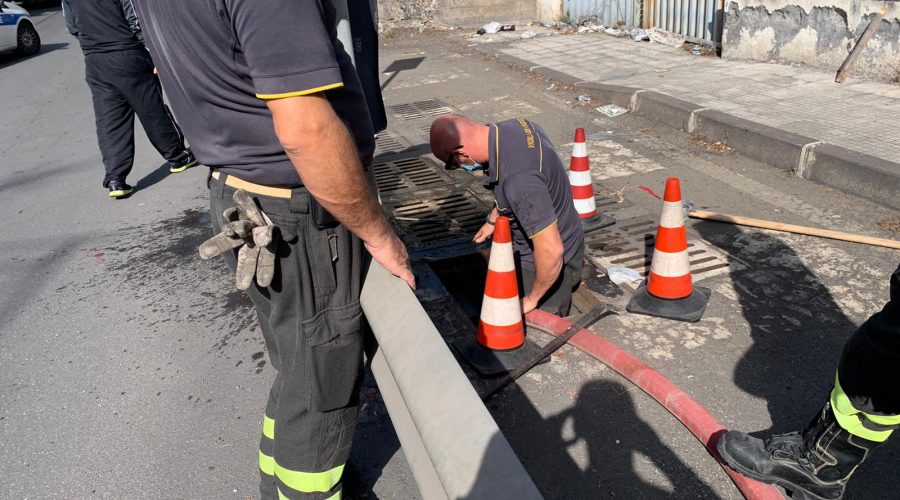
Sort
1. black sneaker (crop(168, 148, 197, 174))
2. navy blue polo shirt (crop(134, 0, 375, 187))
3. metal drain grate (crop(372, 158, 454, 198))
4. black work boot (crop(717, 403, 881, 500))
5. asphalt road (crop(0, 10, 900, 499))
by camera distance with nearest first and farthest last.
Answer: navy blue polo shirt (crop(134, 0, 375, 187)) → black work boot (crop(717, 403, 881, 500)) → asphalt road (crop(0, 10, 900, 499)) → metal drain grate (crop(372, 158, 454, 198)) → black sneaker (crop(168, 148, 197, 174))

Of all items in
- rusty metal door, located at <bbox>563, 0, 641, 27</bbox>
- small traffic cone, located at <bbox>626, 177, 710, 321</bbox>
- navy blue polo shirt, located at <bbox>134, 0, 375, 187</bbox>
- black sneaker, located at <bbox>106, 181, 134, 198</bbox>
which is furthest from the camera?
rusty metal door, located at <bbox>563, 0, 641, 27</bbox>

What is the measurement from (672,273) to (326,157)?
7.14 ft

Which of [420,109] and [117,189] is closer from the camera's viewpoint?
[117,189]

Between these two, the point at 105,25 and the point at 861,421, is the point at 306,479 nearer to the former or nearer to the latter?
the point at 861,421

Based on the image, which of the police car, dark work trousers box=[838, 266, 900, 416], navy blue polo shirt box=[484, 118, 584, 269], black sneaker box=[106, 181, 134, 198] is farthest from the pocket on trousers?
the police car

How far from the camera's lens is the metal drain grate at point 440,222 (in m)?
4.07

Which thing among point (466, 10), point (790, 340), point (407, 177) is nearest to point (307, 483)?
point (790, 340)

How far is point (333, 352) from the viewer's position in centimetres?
198

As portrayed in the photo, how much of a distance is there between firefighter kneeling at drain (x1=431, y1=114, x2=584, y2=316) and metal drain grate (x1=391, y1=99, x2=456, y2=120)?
173 inches

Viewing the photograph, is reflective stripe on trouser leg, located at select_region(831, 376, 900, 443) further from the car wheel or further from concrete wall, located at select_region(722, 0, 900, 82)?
the car wheel

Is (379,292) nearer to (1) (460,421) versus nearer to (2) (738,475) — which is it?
(1) (460,421)

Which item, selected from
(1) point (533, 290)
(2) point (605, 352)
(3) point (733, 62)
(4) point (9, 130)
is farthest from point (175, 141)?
(3) point (733, 62)

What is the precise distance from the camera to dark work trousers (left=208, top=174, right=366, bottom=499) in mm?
1899

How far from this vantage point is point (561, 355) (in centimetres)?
306
